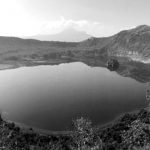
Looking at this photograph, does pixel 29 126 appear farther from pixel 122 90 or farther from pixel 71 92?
pixel 122 90

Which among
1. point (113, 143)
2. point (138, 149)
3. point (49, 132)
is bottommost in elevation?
point (49, 132)

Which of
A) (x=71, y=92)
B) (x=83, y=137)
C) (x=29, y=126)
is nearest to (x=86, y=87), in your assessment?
(x=71, y=92)

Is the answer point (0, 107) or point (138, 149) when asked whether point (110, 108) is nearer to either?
point (0, 107)

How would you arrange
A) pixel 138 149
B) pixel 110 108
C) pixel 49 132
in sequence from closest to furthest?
pixel 138 149
pixel 49 132
pixel 110 108

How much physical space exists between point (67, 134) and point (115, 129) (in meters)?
18.8

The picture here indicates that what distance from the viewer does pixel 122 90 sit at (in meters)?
134

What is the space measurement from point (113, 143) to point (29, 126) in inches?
1549

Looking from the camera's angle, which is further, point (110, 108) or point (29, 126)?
point (110, 108)

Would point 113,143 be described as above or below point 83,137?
below

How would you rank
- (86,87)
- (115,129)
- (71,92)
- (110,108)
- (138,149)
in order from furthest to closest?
(86,87)
(71,92)
(110,108)
(115,129)
(138,149)

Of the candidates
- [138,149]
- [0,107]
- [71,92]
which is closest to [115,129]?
[138,149]

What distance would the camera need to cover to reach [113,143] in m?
61.2

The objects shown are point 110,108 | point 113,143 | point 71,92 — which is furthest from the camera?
point 71,92

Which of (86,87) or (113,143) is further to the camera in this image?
(86,87)
